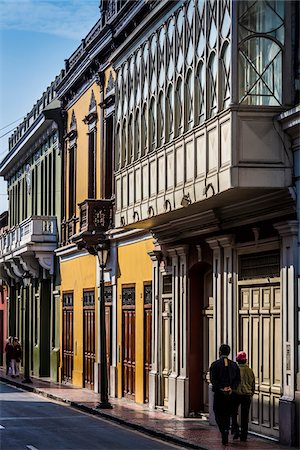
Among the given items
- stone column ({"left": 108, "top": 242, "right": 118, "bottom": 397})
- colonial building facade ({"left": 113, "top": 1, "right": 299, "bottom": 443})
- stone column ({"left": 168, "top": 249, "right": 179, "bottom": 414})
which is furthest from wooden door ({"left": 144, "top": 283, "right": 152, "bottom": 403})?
stone column ({"left": 108, "top": 242, "right": 118, "bottom": 397})

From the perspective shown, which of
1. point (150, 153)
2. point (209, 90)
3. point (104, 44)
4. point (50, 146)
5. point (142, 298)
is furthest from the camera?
point (50, 146)

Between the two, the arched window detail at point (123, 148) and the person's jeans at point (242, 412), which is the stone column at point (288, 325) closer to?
the person's jeans at point (242, 412)

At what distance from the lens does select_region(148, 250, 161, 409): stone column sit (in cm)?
2794

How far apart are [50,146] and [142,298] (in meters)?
15.6

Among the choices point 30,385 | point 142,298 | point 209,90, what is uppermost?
point 209,90

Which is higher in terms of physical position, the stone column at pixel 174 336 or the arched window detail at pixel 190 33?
the arched window detail at pixel 190 33

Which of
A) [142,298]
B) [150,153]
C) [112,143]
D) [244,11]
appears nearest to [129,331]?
[142,298]

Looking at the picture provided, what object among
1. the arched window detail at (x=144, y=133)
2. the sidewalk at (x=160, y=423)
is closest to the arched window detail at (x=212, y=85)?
the arched window detail at (x=144, y=133)

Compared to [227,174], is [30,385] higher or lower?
lower

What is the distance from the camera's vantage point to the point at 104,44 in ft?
110

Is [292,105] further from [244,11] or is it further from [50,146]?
[50,146]

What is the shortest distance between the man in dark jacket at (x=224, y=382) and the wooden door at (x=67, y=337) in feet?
64.6

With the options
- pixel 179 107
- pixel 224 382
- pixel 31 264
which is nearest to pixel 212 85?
pixel 179 107

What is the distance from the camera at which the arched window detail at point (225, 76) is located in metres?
20.0
